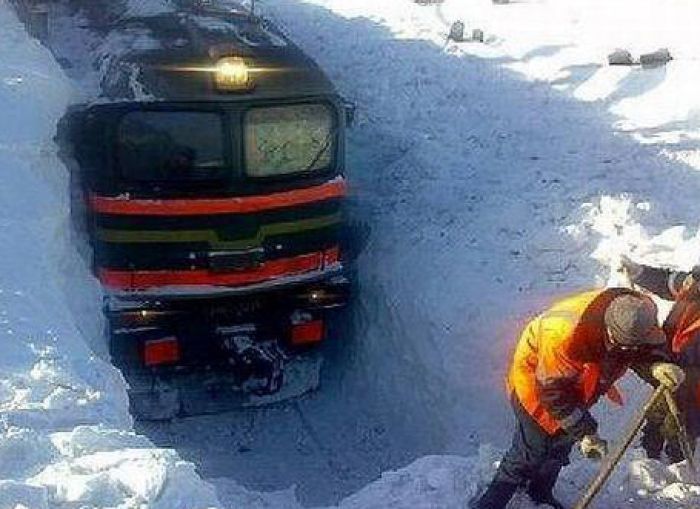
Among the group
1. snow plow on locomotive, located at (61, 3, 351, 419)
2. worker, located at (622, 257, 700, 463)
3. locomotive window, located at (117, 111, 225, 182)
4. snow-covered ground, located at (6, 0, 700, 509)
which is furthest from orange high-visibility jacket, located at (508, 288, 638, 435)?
locomotive window, located at (117, 111, 225, 182)

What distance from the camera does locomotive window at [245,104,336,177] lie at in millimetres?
7238

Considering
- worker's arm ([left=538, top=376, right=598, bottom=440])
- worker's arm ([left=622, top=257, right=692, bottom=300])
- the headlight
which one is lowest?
worker's arm ([left=538, top=376, right=598, bottom=440])

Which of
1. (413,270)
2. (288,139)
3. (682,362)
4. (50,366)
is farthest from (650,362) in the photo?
(288,139)

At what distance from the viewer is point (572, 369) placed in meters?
4.60

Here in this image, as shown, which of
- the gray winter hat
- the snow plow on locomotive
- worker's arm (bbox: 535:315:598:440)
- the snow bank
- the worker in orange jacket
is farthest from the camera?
the snow plow on locomotive

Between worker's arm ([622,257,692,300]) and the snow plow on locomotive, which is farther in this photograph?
the snow plow on locomotive

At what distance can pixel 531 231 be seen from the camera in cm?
777

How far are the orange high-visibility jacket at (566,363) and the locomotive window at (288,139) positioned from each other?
119 inches

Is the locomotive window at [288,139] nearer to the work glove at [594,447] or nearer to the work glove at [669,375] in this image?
the work glove at [594,447]

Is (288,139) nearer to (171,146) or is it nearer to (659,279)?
(171,146)

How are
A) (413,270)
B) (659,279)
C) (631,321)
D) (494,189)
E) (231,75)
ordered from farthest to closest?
(494,189)
(413,270)
(231,75)
(659,279)
(631,321)

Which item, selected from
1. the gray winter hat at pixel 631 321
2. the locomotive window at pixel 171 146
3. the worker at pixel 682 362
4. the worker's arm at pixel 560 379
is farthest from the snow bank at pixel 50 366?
the worker at pixel 682 362

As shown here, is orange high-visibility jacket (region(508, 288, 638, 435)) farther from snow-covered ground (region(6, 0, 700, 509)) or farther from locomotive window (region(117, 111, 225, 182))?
locomotive window (region(117, 111, 225, 182))

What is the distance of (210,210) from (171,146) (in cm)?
55
